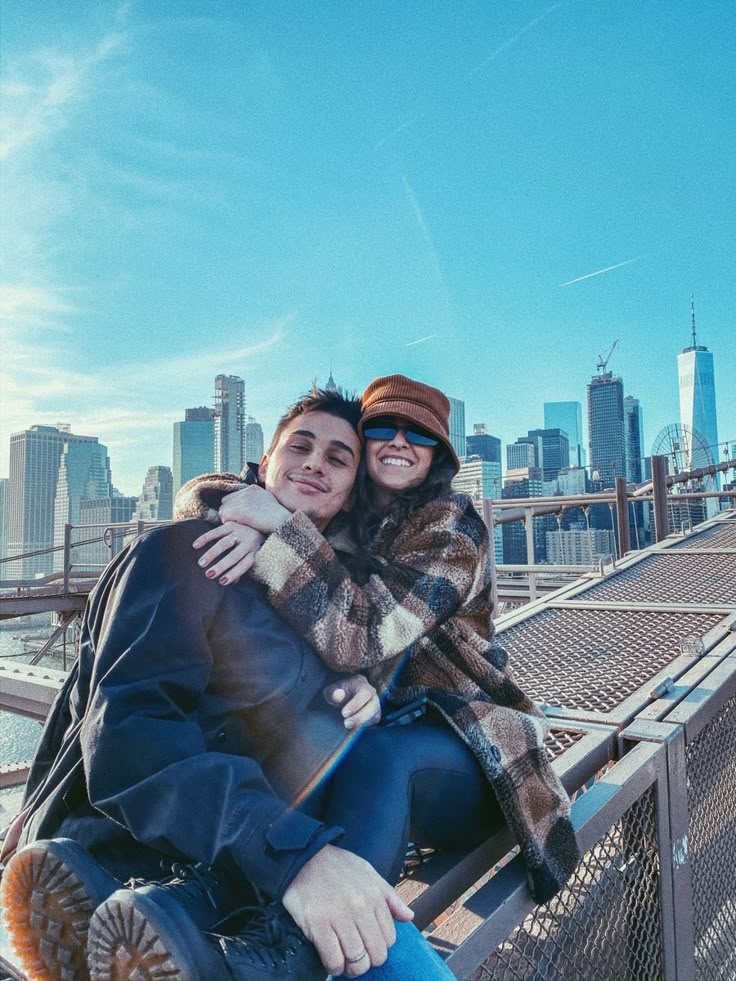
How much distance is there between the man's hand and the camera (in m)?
0.91

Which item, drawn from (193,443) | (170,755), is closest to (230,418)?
(193,443)

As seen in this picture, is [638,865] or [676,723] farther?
[676,723]

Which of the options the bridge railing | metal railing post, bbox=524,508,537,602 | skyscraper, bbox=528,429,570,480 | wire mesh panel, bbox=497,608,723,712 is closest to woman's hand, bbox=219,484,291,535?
the bridge railing

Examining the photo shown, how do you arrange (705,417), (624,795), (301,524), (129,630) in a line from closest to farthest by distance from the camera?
(129,630) → (301,524) → (624,795) → (705,417)

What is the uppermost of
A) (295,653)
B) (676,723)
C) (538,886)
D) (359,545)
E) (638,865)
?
(359,545)

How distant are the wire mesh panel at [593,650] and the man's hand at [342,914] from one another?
4.32 ft

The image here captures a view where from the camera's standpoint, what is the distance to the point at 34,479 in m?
107

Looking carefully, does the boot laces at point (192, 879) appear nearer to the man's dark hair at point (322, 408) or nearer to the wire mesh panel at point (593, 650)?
the man's dark hair at point (322, 408)

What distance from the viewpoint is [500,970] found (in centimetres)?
123

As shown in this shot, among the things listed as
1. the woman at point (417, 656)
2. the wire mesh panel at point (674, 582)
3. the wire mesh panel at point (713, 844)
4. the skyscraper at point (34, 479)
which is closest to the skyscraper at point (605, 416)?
the skyscraper at point (34, 479)

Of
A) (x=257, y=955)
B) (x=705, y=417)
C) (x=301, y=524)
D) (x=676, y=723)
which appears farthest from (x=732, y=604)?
(x=705, y=417)

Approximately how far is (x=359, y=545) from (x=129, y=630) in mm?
659

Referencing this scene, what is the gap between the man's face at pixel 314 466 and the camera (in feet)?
5.10

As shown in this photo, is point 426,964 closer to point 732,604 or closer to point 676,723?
point 676,723
